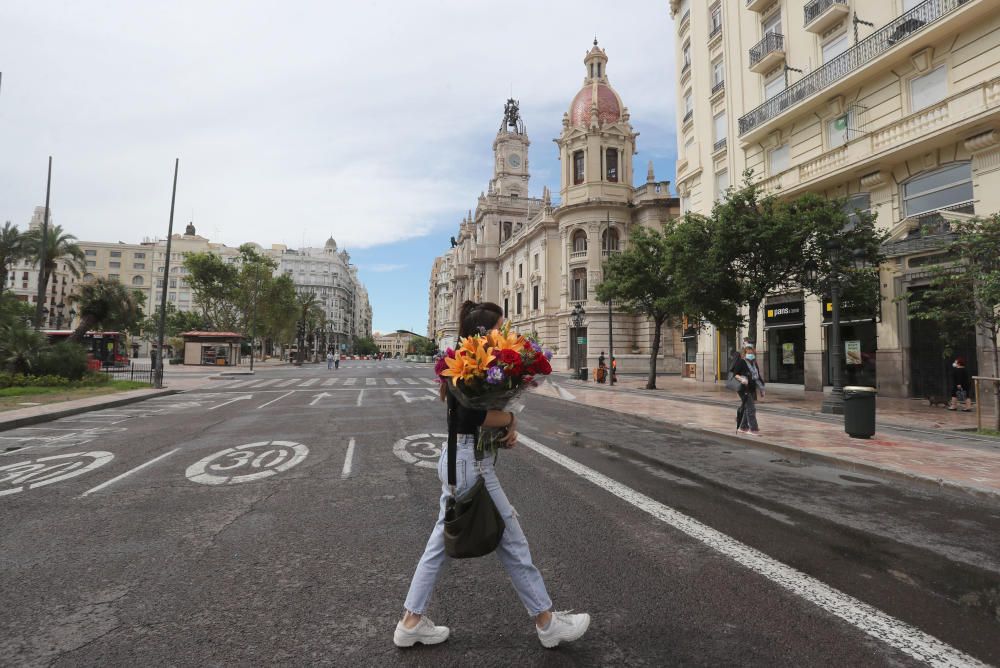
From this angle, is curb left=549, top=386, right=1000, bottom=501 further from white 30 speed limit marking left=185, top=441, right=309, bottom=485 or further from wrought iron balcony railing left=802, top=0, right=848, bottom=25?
wrought iron balcony railing left=802, top=0, right=848, bottom=25

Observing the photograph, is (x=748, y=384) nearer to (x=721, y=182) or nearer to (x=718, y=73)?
(x=721, y=182)

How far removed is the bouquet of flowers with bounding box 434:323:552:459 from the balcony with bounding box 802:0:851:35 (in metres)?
22.7

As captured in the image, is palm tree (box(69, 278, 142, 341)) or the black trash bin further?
palm tree (box(69, 278, 142, 341))

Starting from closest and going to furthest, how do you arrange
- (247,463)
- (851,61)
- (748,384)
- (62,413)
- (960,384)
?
(247,463) → (748,384) → (62,413) → (960,384) → (851,61)

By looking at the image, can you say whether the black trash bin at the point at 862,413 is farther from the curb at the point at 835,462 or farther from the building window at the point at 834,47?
the building window at the point at 834,47

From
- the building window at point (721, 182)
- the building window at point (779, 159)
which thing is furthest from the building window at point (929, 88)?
the building window at point (721, 182)

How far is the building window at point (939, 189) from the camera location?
15.2m

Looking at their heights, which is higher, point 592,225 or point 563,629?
point 592,225

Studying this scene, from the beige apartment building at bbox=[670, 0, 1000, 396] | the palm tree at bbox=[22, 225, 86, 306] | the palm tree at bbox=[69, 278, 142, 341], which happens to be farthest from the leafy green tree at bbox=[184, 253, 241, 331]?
the beige apartment building at bbox=[670, 0, 1000, 396]

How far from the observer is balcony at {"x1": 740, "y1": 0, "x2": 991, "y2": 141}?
611 inches

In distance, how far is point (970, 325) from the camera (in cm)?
1062

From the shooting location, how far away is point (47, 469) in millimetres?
6738

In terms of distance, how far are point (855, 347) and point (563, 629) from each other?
67.2ft

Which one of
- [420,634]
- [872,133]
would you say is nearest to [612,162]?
[872,133]
